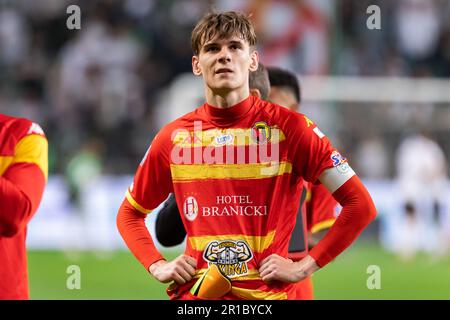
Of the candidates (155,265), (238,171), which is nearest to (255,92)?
(238,171)

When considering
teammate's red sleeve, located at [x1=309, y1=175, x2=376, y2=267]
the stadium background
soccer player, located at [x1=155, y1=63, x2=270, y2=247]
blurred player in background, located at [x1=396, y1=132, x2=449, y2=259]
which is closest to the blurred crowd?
the stadium background

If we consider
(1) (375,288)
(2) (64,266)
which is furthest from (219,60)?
(2) (64,266)

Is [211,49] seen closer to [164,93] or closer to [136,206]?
[136,206]

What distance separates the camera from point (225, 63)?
426cm

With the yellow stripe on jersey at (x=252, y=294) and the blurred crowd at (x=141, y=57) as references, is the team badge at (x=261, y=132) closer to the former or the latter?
the yellow stripe on jersey at (x=252, y=294)

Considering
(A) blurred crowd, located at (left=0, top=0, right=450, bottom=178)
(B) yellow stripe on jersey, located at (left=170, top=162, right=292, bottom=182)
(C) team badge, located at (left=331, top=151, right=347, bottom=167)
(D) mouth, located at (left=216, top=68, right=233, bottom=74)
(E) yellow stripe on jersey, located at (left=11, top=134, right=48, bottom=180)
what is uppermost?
(A) blurred crowd, located at (left=0, top=0, right=450, bottom=178)

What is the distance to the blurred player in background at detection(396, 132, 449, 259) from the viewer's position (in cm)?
1623

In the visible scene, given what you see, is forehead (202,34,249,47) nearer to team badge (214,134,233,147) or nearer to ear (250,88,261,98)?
team badge (214,134,233,147)

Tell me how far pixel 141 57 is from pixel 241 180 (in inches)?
552

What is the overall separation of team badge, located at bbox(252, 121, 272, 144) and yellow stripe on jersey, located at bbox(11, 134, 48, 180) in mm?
1054

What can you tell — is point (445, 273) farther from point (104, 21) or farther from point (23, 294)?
point (23, 294)

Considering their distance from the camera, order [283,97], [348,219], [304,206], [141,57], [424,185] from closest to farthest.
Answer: [348,219] < [304,206] < [283,97] < [424,185] < [141,57]

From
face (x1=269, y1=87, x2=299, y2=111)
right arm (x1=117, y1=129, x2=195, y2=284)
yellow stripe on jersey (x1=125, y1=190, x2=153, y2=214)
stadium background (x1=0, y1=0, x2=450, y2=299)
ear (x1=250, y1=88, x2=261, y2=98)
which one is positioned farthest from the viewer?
stadium background (x1=0, y1=0, x2=450, y2=299)

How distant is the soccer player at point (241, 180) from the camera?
4230mm
